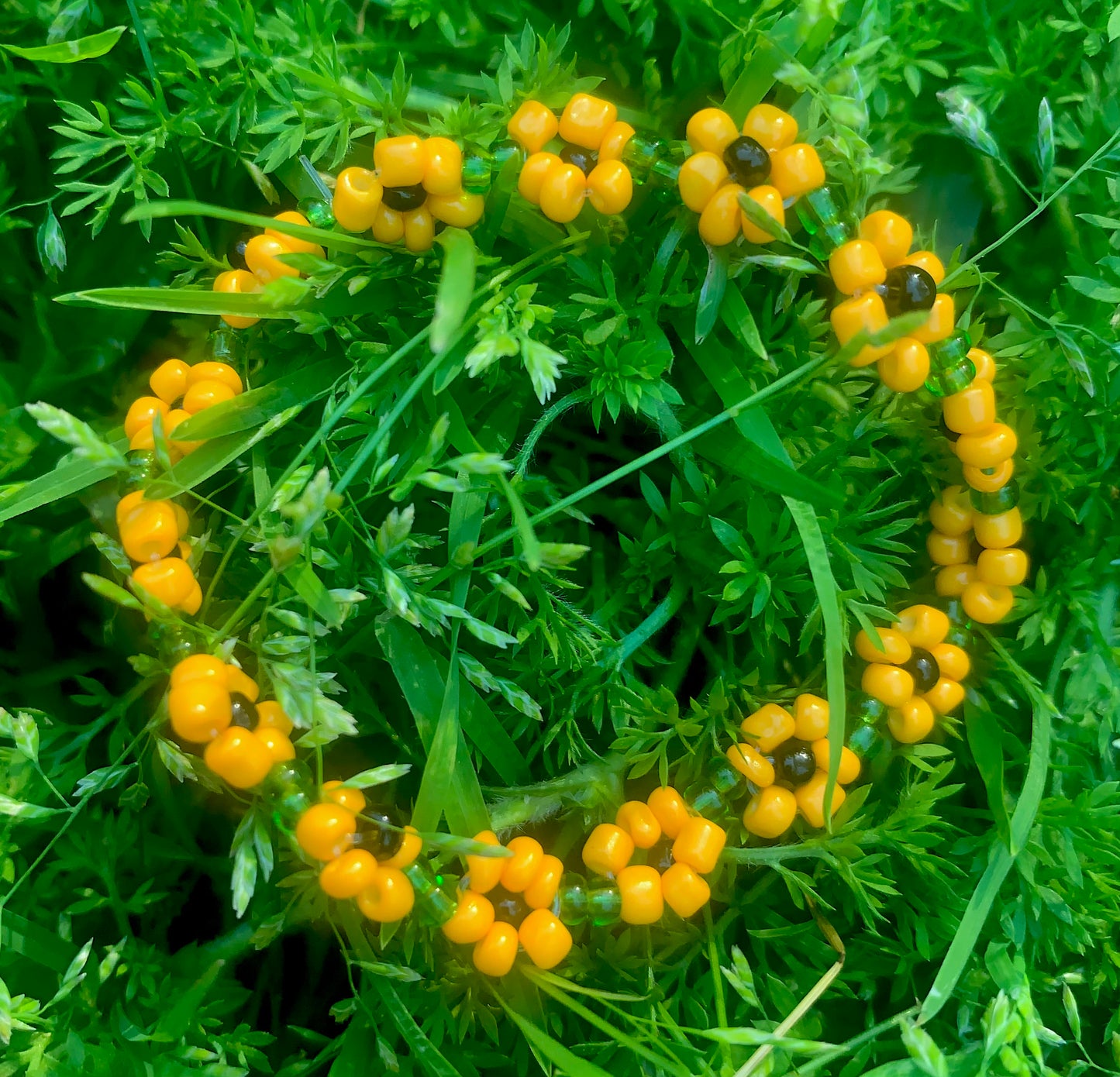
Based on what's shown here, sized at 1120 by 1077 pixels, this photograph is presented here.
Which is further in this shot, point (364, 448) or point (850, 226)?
point (850, 226)

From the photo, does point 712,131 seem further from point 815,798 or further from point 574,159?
point 815,798

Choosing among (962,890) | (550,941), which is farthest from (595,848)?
(962,890)

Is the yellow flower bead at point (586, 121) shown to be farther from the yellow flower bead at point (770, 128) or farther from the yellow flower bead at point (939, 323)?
the yellow flower bead at point (939, 323)

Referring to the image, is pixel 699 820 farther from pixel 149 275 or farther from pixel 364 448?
pixel 149 275

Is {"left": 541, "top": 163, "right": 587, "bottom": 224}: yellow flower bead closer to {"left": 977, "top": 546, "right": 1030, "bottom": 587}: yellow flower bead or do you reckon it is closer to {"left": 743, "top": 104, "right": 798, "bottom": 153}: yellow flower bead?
{"left": 743, "top": 104, "right": 798, "bottom": 153}: yellow flower bead

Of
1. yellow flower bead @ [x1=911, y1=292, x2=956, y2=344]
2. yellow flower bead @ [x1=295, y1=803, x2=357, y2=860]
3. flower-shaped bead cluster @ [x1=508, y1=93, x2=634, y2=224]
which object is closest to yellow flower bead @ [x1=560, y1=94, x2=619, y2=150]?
flower-shaped bead cluster @ [x1=508, y1=93, x2=634, y2=224]

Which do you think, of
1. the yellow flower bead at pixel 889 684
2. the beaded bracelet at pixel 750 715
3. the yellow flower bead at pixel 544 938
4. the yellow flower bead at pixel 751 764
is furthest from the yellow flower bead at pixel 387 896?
the yellow flower bead at pixel 889 684
